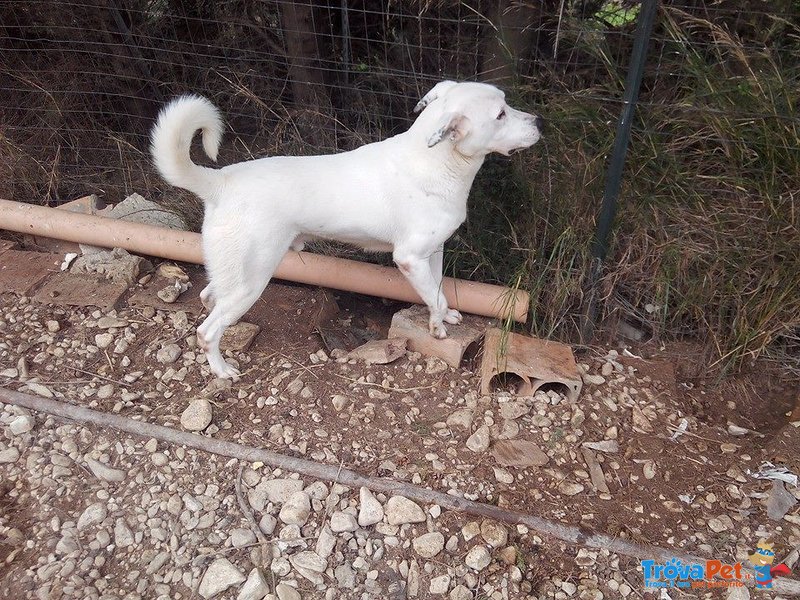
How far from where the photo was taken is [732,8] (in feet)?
11.0

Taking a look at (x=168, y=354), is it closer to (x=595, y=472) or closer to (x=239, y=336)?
(x=239, y=336)

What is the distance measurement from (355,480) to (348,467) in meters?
0.09

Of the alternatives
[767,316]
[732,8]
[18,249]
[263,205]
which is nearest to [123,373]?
[263,205]

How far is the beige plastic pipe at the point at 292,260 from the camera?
124 inches

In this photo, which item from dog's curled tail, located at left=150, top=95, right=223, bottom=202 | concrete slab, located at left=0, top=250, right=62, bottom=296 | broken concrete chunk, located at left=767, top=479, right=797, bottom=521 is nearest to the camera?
broken concrete chunk, located at left=767, top=479, right=797, bottom=521

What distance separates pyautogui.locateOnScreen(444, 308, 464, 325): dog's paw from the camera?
10.2 ft

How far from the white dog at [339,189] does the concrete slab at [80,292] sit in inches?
32.8

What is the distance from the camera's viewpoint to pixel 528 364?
2.83m

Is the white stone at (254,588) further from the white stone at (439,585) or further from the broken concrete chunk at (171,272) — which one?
the broken concrete chunk at (171,272)

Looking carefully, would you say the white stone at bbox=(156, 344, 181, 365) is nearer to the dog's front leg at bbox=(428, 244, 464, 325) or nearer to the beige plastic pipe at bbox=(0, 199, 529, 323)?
the beige plastic pipe at bbox=(0, 199, 529, 323)

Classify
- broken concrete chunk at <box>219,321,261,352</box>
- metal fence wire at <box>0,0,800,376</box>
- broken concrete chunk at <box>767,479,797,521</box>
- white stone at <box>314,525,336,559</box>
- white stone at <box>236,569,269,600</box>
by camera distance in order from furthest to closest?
broken concrete chunk at <box>219,321,261,352</box> → metal fence wire at <box>0,0,800,376</box> → broken concrete chunk at <box>767,479,797,521</box> → white stone at <box>314,525,336,559</box> → white stone at <box>236,569,269,600</box>

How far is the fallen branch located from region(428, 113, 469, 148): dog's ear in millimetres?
1350

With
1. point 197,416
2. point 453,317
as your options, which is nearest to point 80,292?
point 197,416

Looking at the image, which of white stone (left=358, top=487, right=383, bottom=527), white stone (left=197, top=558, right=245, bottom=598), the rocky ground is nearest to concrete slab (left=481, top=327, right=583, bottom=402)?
the rocky ground
